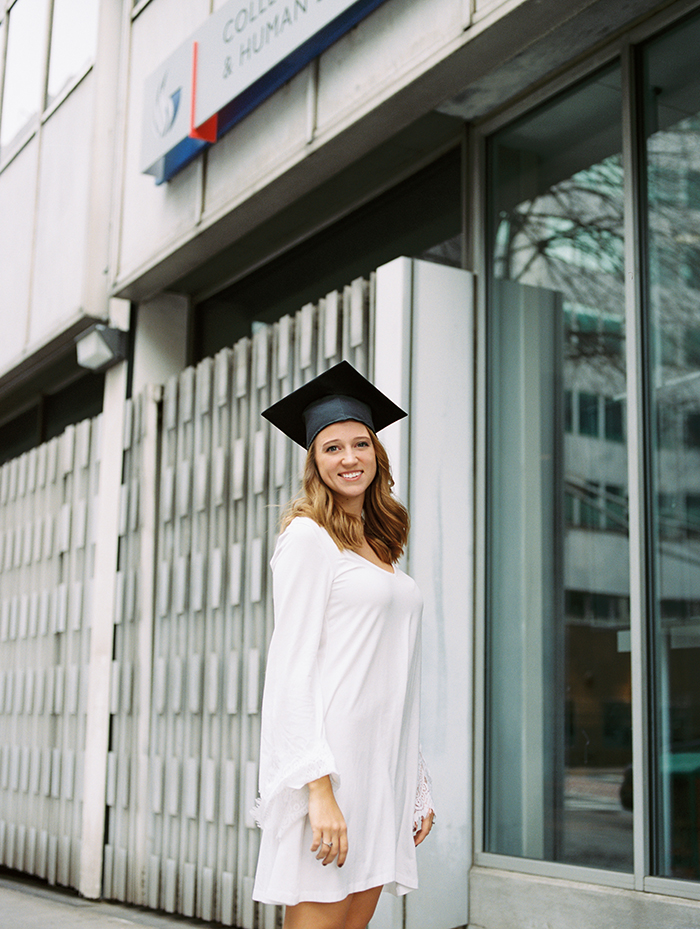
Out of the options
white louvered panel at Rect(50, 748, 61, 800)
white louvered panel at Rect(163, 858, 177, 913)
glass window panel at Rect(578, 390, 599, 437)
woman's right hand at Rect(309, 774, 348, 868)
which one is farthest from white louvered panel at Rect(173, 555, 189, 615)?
woman's right hand at Rect(309, 774, 348, 868)

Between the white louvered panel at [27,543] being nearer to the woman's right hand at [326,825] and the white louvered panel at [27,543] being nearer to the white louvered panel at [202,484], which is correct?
the white louvered panel at [202,484]

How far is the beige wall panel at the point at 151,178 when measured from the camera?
712 centimetres

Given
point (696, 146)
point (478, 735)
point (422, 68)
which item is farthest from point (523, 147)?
point (478, 735)

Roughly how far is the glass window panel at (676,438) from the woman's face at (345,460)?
1.91m

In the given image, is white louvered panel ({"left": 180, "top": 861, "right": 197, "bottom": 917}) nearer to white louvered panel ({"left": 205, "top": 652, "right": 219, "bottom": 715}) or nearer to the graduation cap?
white louvered panel ({"left": 205, "top": 652, "right": 219, "bottom": 715})

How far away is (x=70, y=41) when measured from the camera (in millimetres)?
9188

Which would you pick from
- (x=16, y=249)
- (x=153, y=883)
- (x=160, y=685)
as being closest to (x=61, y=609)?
(x=160, y=685)

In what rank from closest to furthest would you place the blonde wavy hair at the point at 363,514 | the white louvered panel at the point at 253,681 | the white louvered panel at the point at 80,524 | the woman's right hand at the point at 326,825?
the woman's right hand at the point at 326,825
the blonde wavy hair at the point at 363,514
the white louvered panel at the point at 253,681
the white louvered panel at the point at 80,524

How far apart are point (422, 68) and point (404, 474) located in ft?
6.05

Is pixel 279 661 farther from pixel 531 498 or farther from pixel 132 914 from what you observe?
pixel 132 914

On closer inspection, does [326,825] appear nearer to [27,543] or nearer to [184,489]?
[184,489]

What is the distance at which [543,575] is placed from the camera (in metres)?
5.16

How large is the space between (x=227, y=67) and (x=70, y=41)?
3.44 metres

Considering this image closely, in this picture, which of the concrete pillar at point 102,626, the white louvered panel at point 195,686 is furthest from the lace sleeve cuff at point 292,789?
the concrete pillar at point 102,626
